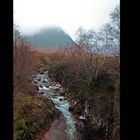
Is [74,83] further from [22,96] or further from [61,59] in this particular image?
[22,96]

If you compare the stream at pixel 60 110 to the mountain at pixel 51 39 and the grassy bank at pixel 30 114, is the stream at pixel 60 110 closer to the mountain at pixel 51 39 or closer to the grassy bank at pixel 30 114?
the grassy bank at pixel 30 114

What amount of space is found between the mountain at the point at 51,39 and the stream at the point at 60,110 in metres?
0.13

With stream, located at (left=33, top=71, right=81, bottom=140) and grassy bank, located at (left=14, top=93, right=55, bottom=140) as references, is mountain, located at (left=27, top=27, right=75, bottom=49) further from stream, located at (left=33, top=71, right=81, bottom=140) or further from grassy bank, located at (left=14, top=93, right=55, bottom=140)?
grassy bank, located at (left=14, top=93, right=55, bottom=140)

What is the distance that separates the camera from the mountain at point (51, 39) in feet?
5.27

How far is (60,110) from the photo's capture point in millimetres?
1604

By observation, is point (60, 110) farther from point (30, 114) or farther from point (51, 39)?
point (51, 39)

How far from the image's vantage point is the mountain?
161 cm

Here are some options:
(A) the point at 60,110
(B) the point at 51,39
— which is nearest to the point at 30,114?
(A) the point at 60,110

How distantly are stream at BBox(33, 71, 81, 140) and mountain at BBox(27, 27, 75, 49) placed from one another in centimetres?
13

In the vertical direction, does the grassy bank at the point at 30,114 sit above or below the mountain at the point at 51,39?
below

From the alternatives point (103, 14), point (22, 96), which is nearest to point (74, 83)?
point (22, 96)
